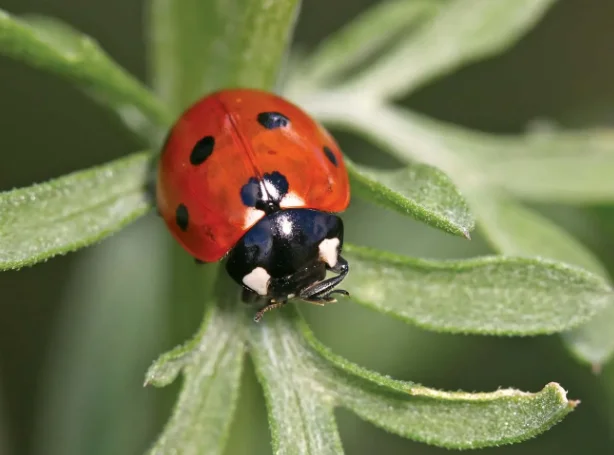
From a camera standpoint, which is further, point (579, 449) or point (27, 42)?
point (579, 449)

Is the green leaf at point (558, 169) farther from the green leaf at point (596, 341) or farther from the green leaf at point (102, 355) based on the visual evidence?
the green leaf at point (102, 355)

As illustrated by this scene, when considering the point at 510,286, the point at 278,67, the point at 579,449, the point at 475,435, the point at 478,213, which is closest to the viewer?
the point at 475,435

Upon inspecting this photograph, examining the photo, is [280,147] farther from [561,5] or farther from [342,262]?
[561,5]

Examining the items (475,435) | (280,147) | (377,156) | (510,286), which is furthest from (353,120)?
(377,156)

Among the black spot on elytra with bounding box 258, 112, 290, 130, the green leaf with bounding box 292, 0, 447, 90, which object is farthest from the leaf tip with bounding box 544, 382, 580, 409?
the green leaf with bounding box 292, 0, 447, 90

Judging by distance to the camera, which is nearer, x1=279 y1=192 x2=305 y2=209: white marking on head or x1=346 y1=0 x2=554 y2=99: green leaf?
x1=279 y1=192 x2=305 y2=209: white marking on head

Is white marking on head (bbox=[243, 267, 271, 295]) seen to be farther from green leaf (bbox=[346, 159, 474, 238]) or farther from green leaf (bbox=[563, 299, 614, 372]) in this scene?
green leaf (bbox=[563, 299, 614, 372])
